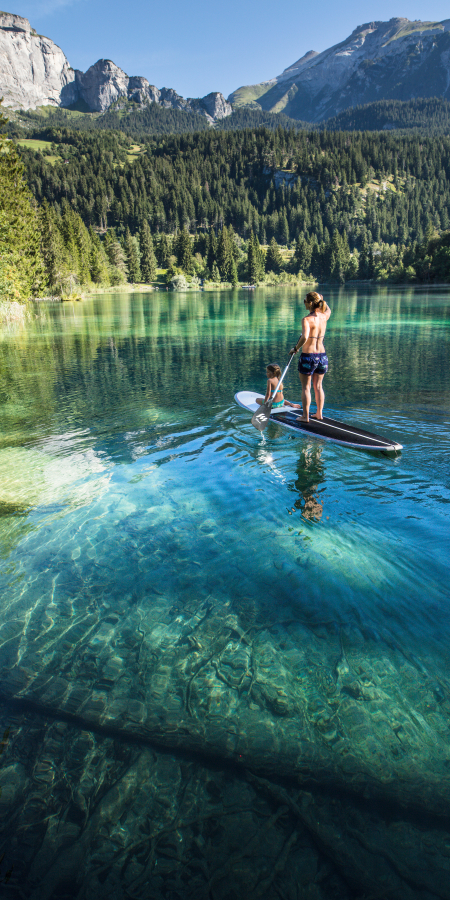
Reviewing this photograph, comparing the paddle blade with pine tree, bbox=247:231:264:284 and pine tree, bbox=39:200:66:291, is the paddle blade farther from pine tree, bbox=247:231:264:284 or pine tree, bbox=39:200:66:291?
pine tree, bbox=247:231:264:284

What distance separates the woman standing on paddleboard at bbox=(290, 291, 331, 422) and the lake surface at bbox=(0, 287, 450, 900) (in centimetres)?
165

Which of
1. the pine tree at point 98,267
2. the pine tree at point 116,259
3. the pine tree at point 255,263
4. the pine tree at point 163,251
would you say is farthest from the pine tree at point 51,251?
the pine tree at point 255,263

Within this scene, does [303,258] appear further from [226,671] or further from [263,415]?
[226,671]

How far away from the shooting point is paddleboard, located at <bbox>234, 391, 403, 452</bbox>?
1045 cm

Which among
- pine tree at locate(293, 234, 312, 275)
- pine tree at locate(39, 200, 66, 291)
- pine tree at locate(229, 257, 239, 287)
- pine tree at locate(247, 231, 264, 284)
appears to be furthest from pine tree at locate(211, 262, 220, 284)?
pine tree at locate(39, 200, 66, 291)

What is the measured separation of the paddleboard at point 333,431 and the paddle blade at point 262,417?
166mm

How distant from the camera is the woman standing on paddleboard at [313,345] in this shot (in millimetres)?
10672

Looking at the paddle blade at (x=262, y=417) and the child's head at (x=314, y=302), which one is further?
the paddle blade at (x=262, y=417)

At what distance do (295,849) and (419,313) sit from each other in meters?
53.4

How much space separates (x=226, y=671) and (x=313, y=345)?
8560 millimetres

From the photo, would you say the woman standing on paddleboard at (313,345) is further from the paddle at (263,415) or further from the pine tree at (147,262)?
the pine tree at (147,262)

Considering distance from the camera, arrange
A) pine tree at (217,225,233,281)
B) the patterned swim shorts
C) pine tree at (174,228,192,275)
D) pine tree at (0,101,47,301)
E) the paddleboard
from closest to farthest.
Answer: the paddleboard
the patterned swim shorts
pine tree at (0,101,47,301)
pine tree at (174,228,192,275)
pine tree at (217,225,233,281)

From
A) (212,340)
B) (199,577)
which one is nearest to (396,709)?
(199,577)

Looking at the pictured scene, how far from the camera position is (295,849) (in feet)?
10.3
